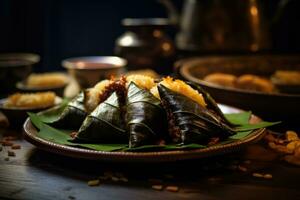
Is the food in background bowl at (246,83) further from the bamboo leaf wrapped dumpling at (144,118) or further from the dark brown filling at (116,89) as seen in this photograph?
the bamboo leaf wrapped dumpling at (144,118)

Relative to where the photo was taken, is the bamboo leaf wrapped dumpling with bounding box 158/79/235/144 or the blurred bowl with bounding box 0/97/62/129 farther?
the blurred bowl with bounding box 0/97/62/129

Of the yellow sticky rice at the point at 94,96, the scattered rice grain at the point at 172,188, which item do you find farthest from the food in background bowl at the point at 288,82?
the scattered rice grain at the point at 172,188

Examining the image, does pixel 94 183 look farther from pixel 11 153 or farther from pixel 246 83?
pixel 246 83

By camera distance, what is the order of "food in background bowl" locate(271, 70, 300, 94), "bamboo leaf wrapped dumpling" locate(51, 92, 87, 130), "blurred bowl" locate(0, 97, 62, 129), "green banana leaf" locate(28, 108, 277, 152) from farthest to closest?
1. "food in background bowl" locate(271, 70, 300, 94)
2. "blurred bowl" locate(0, 97, 62, 129)
3. "bamboo leaf wrapped dumpling" locate(51, 92, 87, 130)
4. "green banana leaf" locate(28, 108, 277, 152)

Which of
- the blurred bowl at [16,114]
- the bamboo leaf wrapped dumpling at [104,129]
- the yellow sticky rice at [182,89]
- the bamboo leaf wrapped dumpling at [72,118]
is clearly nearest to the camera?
the bamboo leaf wrapped dumpling at [104,129]

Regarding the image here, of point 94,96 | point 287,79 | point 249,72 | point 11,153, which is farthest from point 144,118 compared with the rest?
point 249,72

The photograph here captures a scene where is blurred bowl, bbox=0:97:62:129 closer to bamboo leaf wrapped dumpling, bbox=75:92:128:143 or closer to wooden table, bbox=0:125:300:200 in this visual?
wooden table, bbox=0:125:300:200

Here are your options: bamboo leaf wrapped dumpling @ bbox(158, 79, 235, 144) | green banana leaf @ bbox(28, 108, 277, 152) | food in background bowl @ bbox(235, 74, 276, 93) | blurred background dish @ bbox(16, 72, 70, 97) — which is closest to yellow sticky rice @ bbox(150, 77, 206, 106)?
bamboo leaf wrapped dumpling @ bbox(158, 79, 235, 144)
